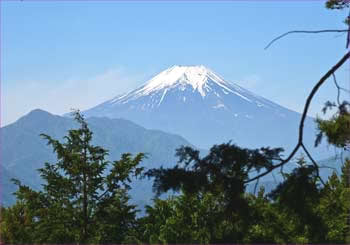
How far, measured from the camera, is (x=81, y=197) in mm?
21938

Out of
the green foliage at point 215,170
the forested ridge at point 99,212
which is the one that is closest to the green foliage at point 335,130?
the green foliage at point 215,170

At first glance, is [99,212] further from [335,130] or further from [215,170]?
[215,170]

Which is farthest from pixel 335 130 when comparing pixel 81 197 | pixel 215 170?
pixel 81 197

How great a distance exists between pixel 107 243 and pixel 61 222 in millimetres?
1741

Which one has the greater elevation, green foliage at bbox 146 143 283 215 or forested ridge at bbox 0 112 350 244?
forested ridge at bbox 0 112 350 244

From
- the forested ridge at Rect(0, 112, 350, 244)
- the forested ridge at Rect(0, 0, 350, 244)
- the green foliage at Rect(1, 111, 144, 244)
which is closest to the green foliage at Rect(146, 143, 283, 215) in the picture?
the forested ridge at Rect(0, 0, 350, 244)

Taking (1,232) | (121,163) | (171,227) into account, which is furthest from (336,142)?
(171,227)

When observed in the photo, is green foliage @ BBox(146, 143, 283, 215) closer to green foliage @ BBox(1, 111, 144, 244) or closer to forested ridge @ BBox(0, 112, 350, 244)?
forested ridge @ BBox(0, 112, 350, 244)

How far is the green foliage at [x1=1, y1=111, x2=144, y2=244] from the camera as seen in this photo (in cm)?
2136

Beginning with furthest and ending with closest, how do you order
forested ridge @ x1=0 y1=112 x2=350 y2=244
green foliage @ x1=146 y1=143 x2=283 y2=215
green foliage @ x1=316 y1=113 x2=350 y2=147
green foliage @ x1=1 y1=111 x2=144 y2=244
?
green foliage @ x1=1 y1=111 x2=144 y2=244 < forested ridge @ x1=0 y1=112 x2=350 y2=244 < green foliage @ x1=316 y1=113 x2=350 y2=147 < green foliage @ x1=146 y1=143 x2=283 y2=215

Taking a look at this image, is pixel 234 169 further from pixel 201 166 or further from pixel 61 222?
pixel 61 222

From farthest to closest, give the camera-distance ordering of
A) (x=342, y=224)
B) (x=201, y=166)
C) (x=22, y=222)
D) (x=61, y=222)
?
(x=342, y=224), (x=22, y=222), (x=61, y=222), (x=201, y=166)

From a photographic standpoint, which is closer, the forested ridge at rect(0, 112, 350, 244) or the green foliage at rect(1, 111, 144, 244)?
the forested ridge at rect(0, 112, 350, 244)

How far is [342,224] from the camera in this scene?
26.2 m
